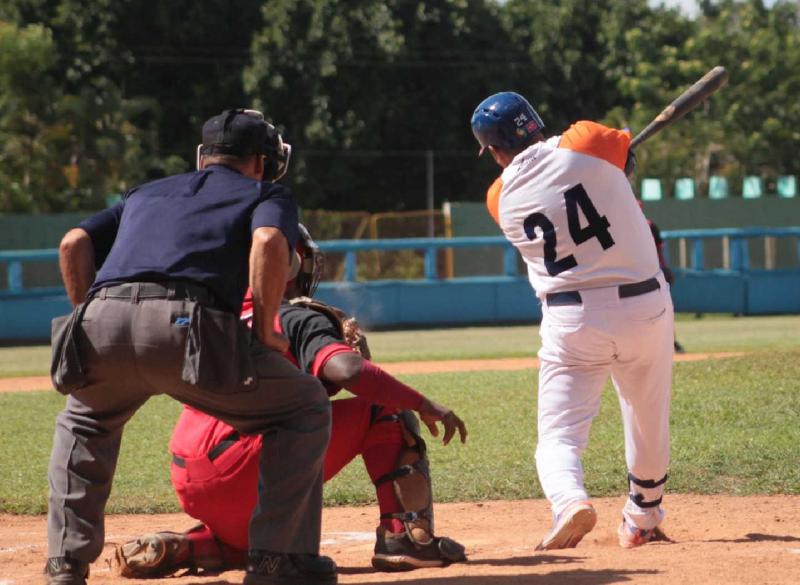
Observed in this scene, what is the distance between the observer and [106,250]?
15.7 feet

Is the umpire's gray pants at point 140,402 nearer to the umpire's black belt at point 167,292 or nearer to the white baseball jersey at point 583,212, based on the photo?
the umpire's black belt at point 167,292

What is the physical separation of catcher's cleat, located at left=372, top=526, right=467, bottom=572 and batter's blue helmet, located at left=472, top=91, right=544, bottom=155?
1.62 metres

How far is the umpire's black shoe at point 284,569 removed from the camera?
177 inches

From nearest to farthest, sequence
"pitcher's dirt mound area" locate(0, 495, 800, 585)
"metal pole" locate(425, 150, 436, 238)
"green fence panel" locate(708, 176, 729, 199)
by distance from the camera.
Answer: "pitcher's dirt mound area" locate(0, 495, 800, 585) < "green fence panel" locate(708, 176, 729, 199) < "metal pole" locate(425, 150, 436, 238)

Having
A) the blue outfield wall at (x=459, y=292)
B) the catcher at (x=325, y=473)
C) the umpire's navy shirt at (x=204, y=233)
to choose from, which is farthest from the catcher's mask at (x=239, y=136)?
the blue outfield wall at (x=459, y=292)

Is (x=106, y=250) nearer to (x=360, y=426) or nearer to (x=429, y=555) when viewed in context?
(x=360, y=426)

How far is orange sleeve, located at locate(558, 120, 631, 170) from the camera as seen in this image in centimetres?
534

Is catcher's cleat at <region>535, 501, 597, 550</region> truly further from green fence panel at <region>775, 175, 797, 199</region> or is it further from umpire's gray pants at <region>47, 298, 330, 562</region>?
green fence panel at <region>775, 175, 797, 199</region>

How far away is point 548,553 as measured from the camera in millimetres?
5512

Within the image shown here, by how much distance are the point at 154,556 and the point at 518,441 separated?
451 centimetres

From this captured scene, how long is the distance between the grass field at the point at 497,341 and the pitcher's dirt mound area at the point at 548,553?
30.2ft

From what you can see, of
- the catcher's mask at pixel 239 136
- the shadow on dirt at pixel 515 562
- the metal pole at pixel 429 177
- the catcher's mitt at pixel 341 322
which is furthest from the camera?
the metal pole at pixel 429 177

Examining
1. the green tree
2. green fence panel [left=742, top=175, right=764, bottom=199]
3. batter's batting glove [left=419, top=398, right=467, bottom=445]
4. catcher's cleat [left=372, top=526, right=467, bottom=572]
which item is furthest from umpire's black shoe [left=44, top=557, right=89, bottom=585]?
the green tree

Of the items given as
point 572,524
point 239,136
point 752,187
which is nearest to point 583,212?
point 572,524
